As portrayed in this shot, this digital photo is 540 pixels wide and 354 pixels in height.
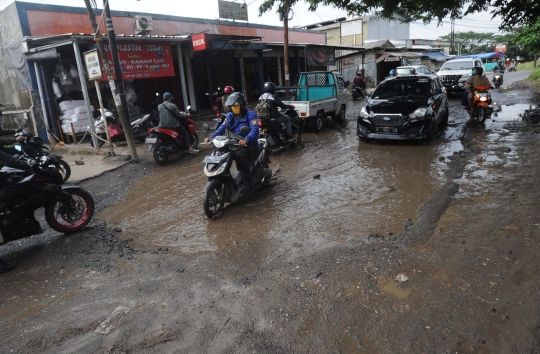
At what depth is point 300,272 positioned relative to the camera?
3.64 meters

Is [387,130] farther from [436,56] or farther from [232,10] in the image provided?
[436,56]

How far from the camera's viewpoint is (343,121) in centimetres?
1374

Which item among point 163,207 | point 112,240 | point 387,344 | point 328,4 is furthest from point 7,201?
point 328,4

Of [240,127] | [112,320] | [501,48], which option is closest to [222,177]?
[240,127]

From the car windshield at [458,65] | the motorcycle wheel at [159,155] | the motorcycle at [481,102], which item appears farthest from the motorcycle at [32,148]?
the car windshield at [458,65]

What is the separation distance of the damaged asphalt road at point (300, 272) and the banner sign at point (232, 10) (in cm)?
1423

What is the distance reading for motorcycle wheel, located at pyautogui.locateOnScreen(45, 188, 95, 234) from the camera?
4777mm

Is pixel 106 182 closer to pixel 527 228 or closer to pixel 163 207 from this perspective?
pixel 163 207

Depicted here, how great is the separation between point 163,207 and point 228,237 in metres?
1.80

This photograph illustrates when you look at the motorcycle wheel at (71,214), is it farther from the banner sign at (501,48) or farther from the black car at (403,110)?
the banner sign at (501,48)

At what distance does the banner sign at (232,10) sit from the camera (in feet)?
59.6

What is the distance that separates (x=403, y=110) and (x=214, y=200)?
19.5 ft

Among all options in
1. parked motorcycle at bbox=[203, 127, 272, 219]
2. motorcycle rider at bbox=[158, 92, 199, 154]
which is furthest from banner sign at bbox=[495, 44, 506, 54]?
parked motorcycle at bbox=[203, 127, 272, 219]

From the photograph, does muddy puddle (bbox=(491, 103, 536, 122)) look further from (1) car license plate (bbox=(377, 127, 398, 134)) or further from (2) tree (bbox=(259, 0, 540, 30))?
(2) tree (bbox=(259, 0, 540, 30))
